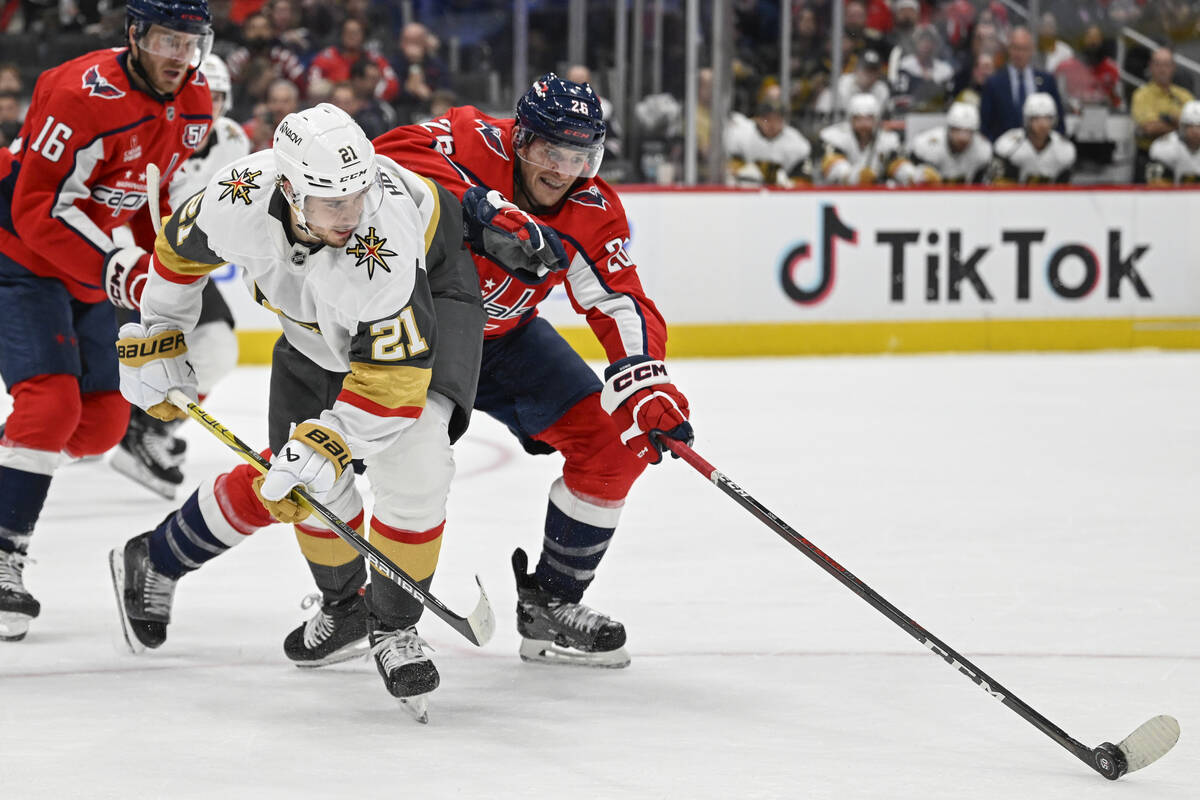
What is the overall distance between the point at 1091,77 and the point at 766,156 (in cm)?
196

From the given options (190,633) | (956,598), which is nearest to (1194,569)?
(956,598)

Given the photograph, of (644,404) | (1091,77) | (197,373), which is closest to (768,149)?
(1091,77)

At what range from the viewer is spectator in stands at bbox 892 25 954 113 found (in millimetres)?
8812

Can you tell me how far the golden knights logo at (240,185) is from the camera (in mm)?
2715

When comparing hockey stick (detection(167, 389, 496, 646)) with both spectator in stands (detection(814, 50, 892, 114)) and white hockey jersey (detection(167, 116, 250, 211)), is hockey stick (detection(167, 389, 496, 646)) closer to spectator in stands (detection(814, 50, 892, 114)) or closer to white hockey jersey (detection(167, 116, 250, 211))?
white hockey jersey (detection(167, 116, 250, 211))

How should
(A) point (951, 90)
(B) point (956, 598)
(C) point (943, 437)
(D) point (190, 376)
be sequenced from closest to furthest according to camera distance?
(D) point (190, 376) → (B) point (956, 598) → (C) point (943, 437) → (A) point (951, 90)

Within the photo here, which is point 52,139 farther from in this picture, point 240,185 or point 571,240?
point 571,240

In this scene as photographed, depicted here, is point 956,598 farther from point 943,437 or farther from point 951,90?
point 951,90

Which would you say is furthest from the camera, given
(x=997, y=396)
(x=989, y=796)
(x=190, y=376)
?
(x=997, y=396)

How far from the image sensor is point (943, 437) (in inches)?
232

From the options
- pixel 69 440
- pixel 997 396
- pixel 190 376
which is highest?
pixel 190 376

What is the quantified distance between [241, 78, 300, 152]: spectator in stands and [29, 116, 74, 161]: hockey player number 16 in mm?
4366

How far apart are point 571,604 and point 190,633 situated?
30.4 inches

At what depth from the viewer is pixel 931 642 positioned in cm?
268
